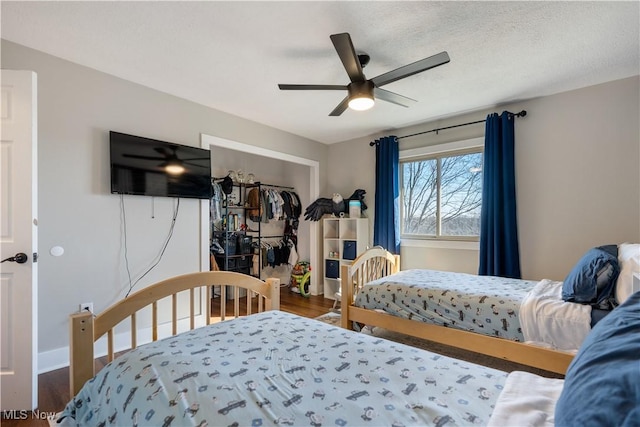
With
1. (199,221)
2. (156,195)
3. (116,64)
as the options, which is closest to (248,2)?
(116,64)

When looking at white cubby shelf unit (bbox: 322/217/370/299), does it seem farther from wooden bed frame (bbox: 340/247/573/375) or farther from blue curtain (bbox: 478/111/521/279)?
blue curtain (bbox: 478/111/521/279)

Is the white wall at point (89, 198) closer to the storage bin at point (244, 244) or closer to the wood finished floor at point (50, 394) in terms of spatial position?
the wood finished floor at point (50, 394)

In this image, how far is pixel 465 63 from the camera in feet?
7.94

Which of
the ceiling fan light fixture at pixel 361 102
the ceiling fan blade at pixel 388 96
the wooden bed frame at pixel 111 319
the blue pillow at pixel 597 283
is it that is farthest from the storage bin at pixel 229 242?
the blue pillow at pixel 597 283

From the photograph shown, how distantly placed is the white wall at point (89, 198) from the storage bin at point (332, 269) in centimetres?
195

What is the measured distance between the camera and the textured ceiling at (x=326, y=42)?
180cm

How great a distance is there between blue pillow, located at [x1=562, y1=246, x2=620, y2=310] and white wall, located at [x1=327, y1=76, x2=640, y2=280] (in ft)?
4.14

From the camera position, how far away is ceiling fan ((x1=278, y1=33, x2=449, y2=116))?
5.83 ft

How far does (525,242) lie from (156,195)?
377cm

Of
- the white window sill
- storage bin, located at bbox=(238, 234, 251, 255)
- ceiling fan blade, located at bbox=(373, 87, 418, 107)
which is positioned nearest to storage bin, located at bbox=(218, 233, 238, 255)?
storage bin, located at bbox=(238, 234, 251, 255)

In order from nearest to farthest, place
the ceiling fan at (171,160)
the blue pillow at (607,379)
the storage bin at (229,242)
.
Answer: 1. the blue pillow at (607,379)
2. the ceiling fan at (171,160)
3. the storage bin at (229,242)

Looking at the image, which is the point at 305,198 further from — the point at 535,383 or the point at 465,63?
the point at 535,383

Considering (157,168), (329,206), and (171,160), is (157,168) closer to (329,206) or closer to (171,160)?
(171,160)

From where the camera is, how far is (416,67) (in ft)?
6.27
